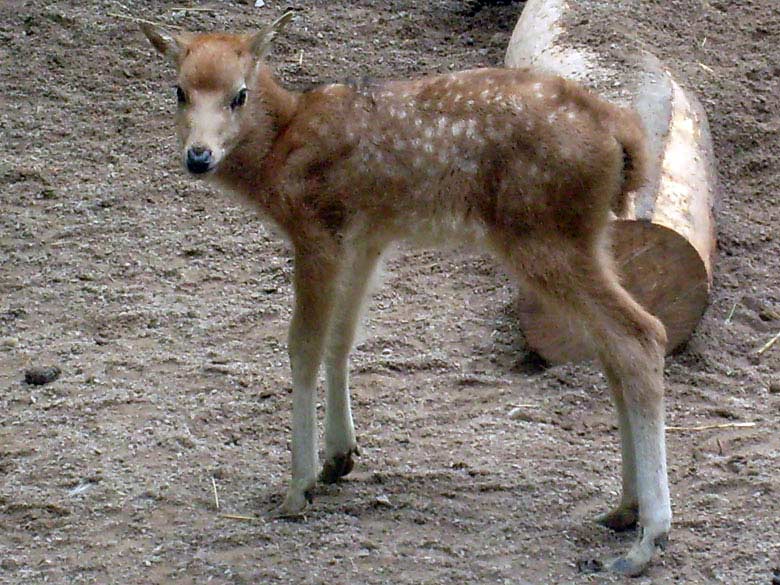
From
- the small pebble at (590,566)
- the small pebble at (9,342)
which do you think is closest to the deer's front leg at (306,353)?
the small pebble at (590,566)

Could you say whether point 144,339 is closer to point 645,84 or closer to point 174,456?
point 174,456

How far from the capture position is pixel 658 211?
260 inches

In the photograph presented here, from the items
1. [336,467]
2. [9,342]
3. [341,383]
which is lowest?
[9,342]

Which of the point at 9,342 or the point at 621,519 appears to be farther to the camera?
the point at 9,342

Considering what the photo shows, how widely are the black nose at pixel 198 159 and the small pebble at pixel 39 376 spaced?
220 cm

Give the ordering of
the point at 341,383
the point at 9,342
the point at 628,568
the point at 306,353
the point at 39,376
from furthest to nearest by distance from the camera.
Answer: the point at 9,342
the point at 39,376
the point at 341,383
the point at 306,353
the point at 628,568

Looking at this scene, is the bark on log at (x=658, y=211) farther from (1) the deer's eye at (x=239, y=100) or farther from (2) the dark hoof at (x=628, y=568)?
(1) the deer's eye at (x=239, y=100)

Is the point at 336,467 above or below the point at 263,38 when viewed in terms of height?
below

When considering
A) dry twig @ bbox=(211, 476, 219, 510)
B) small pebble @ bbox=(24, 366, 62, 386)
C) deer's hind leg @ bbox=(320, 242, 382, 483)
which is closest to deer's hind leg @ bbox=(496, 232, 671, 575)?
deer's hind leg @ bbox=(320, 242, 382, 483)

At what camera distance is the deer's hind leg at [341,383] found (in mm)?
5988

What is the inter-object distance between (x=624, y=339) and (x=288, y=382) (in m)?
2.41

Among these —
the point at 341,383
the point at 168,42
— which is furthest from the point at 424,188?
the point at 168,42

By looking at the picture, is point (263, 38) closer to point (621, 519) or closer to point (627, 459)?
point (627, 459)

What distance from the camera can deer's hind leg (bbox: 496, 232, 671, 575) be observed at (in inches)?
203
